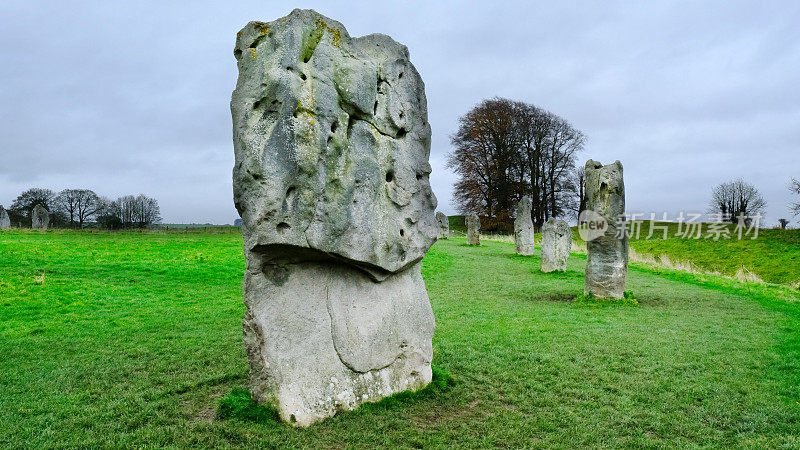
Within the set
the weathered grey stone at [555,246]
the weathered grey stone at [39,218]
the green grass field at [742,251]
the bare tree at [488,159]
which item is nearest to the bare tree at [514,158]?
the bare tree at [488,159]

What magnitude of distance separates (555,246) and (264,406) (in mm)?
14754

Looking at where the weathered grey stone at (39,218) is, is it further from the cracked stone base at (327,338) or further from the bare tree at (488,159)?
the cracked stone base at (327,338)

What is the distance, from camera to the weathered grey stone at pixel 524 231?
24078mm

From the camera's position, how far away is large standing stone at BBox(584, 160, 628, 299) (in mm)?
11828

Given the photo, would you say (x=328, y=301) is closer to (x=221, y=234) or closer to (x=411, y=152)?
(x=411, y=152)

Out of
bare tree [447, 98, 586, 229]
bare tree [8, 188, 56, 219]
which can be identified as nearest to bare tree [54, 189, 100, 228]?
bare tree [8, 188, 56, 219]

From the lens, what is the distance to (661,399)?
5.63 m

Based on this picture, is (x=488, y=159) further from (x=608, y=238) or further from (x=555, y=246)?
(x=608, y=238)

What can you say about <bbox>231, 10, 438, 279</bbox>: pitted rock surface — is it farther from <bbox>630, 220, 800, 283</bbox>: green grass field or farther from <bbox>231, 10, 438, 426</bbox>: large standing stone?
<bbox>630, 220, 800, 283</bbox>: green grass field

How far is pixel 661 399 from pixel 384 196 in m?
3.88

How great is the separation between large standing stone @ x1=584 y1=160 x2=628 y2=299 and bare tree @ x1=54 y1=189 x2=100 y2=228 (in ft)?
158

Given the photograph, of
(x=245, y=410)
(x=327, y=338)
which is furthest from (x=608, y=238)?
(x=245, y=410)

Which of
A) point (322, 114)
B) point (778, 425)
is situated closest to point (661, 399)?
point (778, 425)

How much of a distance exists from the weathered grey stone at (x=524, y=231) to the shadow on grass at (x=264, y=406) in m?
19.0
